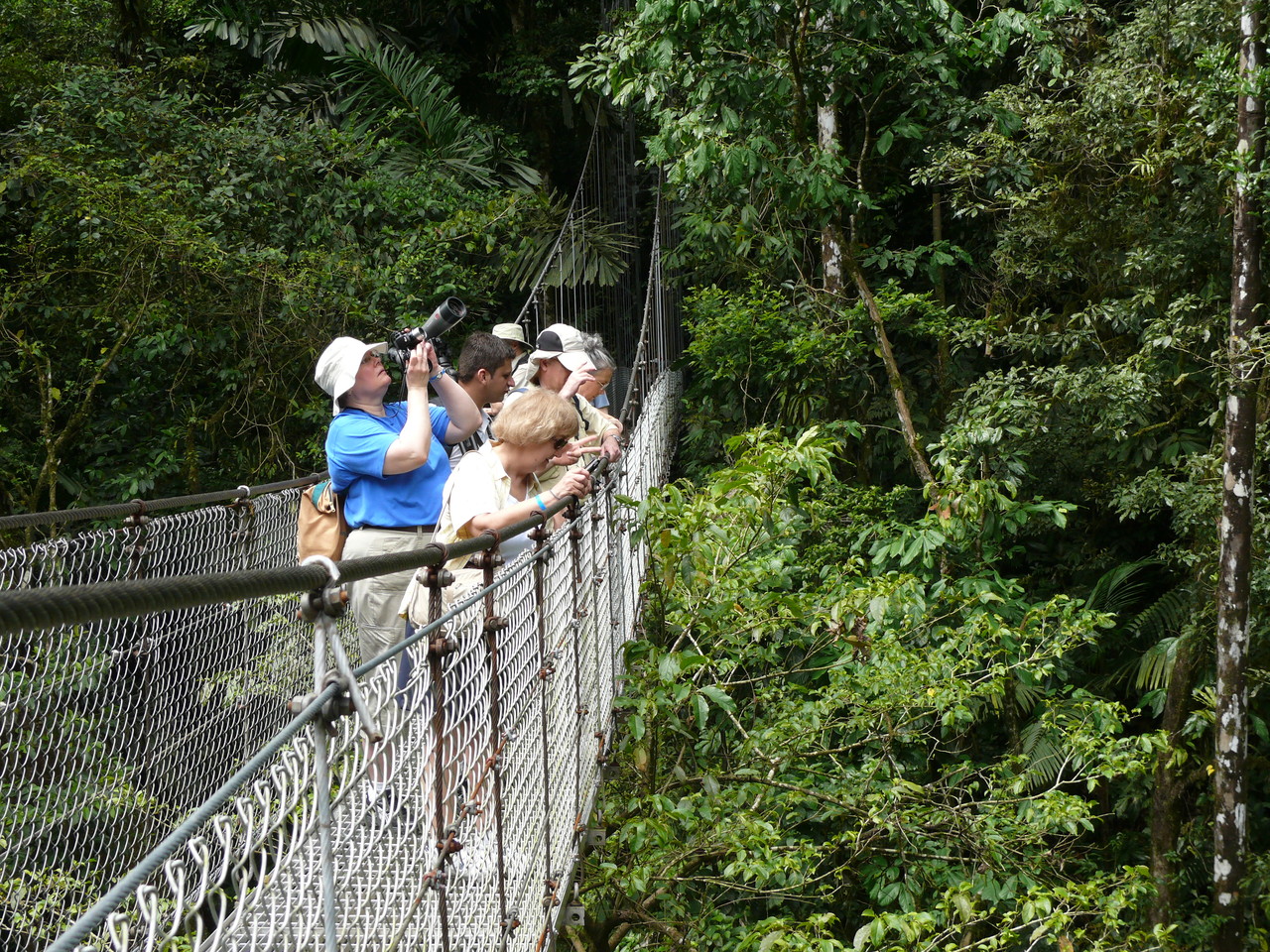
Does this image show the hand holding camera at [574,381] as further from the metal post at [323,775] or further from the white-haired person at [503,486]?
the metal post at [323,775]

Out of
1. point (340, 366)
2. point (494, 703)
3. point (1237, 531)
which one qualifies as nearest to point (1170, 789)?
point (1237, 531)

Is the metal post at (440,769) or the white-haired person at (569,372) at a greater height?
the white-haired person at (569,372)

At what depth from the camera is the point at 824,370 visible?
5551mm

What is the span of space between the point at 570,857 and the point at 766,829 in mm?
825

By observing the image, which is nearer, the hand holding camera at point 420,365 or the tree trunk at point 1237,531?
the hand holding camera at point 420,365

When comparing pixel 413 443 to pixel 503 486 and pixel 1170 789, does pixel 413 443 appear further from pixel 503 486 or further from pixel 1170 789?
pixel 1170 789

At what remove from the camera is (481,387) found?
243cm

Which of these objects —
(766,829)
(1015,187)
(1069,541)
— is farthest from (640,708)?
(1069,541)

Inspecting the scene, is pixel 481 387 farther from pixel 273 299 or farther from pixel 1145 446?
pixel 273 299

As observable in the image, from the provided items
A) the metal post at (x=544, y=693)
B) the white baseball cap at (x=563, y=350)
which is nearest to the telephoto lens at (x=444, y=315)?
the white baseball cap at (x=563, y=350)

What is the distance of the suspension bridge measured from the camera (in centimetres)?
69

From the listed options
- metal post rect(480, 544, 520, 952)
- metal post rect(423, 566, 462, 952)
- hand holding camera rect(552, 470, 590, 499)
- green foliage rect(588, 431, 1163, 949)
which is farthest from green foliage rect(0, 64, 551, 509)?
metal post rect(423, 566, 462, 952)

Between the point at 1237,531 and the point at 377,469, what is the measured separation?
297 centimetres

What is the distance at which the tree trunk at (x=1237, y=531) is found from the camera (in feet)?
11.5
